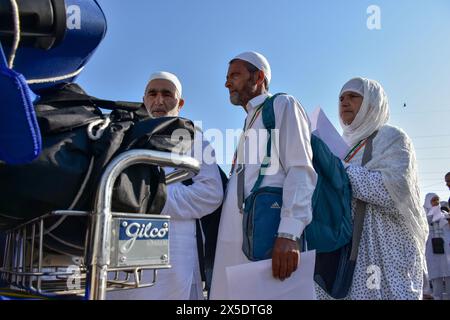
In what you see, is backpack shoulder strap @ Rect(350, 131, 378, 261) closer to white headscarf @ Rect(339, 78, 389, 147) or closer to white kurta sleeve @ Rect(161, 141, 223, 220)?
white headscarf @ Rect(339, 78, 389, 147)

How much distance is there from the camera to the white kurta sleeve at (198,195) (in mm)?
2229

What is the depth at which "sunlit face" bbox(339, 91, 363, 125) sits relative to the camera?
9.32 ft

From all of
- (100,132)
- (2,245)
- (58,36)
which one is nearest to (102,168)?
(100,132)

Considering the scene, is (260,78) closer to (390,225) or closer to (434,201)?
(390,225)

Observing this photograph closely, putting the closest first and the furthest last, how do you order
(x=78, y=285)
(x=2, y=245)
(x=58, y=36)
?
(x=58, y=36) < (x=78, y=285) < (x=2, y=245)

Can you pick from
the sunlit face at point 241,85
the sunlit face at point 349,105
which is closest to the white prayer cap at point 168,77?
the sunlit face at point 241,85

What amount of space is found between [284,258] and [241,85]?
108 centimetres

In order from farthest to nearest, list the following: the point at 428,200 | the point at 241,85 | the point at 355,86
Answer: the point at 428,200 < the point at 355,86 < the point at 241,85

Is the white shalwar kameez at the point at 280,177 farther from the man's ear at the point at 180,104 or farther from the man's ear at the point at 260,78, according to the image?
the man's ear at the point at 180,104

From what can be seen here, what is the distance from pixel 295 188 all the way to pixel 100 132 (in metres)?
1.06

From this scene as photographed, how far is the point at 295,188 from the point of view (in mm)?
2023

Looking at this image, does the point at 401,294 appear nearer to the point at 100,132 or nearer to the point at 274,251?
the point at 274,251

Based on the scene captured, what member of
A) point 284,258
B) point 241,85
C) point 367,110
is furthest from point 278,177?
point 367,110

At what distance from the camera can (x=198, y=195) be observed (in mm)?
2270
